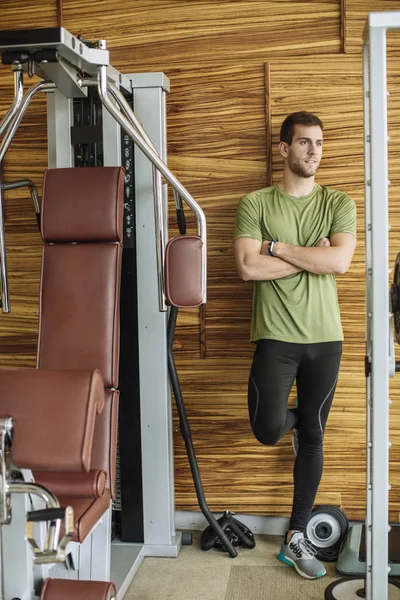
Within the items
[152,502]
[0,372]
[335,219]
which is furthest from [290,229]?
[0,372]

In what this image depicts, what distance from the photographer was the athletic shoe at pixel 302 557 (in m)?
3.10

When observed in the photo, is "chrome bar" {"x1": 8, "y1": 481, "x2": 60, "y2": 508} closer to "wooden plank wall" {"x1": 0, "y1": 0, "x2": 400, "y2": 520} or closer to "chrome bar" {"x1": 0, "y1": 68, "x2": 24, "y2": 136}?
"chrome bar" {"x1": 0, "y1": 68, "x2": 24, "y2": 136}

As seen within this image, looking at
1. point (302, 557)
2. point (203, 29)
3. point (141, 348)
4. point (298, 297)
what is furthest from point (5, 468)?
point (203, 29)

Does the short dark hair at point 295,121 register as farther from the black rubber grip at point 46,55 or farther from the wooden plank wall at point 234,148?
the black rubber grip at point 46,55

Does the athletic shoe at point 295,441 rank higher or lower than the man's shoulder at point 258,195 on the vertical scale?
lower

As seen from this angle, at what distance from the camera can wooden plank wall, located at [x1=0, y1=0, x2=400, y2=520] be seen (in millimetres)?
3412

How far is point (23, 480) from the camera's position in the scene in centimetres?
193

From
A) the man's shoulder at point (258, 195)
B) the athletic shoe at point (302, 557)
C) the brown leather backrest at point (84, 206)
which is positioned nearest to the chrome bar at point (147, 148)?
the brown leather backrest at point (84, 206)

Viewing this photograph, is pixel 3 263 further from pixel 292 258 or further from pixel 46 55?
pixel 292 258

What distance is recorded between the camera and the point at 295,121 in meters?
3.15

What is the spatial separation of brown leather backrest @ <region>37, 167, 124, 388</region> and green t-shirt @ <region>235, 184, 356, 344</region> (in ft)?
2.55

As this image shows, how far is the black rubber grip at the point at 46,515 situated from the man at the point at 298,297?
5.06 feet

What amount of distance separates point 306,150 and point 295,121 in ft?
0.44

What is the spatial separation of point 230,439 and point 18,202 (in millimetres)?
1578
